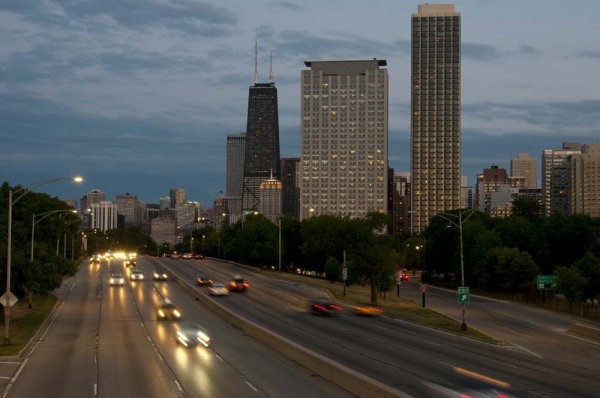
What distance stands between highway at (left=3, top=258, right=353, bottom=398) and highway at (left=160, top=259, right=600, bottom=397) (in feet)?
10.6

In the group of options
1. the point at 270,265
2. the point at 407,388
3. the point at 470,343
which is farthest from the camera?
the point at 270,265

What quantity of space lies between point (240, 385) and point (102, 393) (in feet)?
16.0

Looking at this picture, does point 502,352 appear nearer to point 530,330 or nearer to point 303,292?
point 530,330

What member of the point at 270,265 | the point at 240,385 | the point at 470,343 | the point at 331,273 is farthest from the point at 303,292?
the point at 270,265

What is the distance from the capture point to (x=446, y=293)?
10306 centimetres

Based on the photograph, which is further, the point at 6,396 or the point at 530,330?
the point at 530,330

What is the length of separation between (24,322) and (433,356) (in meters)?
29.1

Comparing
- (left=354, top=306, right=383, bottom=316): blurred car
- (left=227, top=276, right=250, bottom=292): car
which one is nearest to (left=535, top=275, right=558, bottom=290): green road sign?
(left=354, top=306, right=383, bottom=316): blurred car

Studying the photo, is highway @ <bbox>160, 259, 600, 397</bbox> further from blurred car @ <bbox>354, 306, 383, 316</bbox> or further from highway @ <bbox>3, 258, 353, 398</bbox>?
highway @ <bbox>3, 258, 353, 398</bbox>

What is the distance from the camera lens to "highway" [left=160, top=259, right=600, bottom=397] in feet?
98.3

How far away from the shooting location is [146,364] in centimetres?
3481

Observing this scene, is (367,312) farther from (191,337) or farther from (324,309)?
(191,337)

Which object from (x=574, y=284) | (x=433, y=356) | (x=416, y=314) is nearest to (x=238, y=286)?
(x=416, y=314)

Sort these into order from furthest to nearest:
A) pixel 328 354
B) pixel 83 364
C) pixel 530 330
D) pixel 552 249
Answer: pixel 552 249 < pixel 530 330 < pixel 328 354 < pixel 83 364
